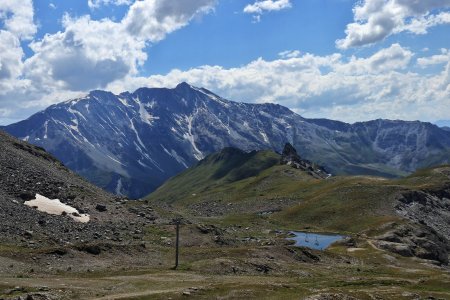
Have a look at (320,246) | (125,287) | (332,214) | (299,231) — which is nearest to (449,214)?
(332,214)

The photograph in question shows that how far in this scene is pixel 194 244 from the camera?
11156 centimetres

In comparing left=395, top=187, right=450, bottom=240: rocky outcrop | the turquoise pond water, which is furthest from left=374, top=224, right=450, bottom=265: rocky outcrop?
→ left=395, top=187, right=450, bottom=240: rocky outcrop

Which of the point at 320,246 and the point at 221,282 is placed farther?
the point at 320,246

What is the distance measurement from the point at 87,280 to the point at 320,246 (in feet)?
295

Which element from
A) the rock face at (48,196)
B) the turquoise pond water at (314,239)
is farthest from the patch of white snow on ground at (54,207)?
the turquoise pond water at (314,239)

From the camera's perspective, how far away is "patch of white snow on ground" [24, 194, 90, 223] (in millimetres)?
110688

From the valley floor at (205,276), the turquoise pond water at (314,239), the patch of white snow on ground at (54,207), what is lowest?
the valley floor at (205,276)

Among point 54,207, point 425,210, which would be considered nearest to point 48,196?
point 54,207

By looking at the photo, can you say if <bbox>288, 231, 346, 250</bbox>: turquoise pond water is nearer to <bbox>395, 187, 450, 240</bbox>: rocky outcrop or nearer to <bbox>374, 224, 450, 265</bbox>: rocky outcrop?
<bbox>374, 224, 450, 265</bbox>: rocky outcrop

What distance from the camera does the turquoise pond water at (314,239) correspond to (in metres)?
141

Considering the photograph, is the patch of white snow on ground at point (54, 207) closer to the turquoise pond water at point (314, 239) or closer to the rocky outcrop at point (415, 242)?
the turquoise pond water at point (314, 239)

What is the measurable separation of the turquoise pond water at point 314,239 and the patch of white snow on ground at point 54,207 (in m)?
57.3

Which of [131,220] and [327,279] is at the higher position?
[131,220]

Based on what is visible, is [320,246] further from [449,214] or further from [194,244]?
[449,214]
